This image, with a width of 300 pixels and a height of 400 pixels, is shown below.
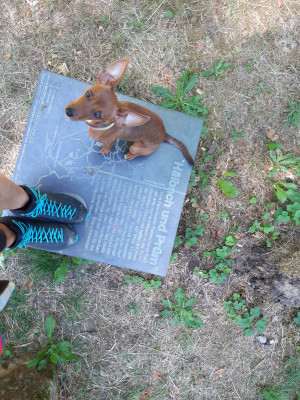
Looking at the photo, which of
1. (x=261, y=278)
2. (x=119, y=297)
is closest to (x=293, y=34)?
(x=261, y=278)

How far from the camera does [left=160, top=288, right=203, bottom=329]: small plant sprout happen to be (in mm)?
3428

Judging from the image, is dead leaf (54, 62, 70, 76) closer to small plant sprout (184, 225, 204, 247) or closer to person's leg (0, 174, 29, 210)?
person's leg (0, 174, 29, 210)

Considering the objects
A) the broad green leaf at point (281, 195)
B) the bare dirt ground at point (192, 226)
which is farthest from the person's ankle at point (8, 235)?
the broad green leaf at point (281, 195)

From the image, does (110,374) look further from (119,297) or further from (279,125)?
(279,125)

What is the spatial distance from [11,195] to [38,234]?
497 millimetres

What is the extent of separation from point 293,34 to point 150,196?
2.37m

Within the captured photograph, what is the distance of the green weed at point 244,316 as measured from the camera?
11.2ft

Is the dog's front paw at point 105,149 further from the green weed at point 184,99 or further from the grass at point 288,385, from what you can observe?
the grass at point 288,385

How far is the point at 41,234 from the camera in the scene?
9.72 feet

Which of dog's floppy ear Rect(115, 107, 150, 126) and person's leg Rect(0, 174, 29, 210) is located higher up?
dog's floppy ear Rect(115, 107, 150, 126)

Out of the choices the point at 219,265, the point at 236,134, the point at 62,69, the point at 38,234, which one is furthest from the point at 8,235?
the point at 236,134

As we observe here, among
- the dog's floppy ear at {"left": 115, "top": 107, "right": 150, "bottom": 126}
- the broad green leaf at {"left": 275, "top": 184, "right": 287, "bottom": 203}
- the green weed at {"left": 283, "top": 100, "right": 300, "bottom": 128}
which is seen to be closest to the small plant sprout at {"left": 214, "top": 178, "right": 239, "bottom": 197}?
the broad green leaf at {"left": 275, "top": 184, "right": 287, "bottom": 203}

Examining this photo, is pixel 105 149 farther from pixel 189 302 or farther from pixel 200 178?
pixel 189 302

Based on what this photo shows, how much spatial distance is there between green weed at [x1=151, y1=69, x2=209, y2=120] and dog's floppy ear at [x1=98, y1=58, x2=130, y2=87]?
3.67ft
